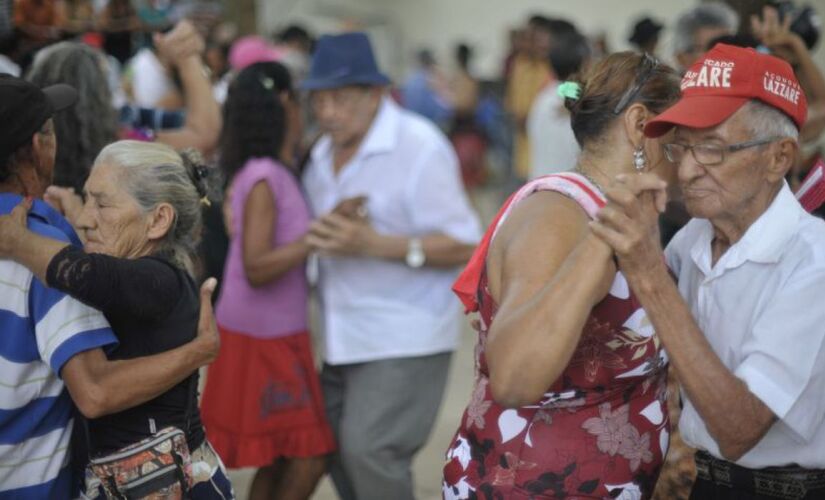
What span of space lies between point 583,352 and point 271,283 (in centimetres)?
212

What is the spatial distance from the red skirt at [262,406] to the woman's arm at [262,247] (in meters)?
0.27

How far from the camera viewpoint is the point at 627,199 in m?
2.16

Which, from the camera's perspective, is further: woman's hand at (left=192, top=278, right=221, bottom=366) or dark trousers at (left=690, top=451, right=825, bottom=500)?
woman's hand at (left=192, top=278, right=221, bottom=366)

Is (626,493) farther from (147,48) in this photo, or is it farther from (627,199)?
(147,48)

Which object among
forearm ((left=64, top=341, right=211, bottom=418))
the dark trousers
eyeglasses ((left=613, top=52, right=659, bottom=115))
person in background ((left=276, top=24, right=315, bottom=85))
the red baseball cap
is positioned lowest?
person in background ((left=276, top=24, right=315, bottom=85))

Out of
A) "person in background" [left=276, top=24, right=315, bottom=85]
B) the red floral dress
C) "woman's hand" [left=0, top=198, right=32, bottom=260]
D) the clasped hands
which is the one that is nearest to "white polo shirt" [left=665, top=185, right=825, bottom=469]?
the red floral dress

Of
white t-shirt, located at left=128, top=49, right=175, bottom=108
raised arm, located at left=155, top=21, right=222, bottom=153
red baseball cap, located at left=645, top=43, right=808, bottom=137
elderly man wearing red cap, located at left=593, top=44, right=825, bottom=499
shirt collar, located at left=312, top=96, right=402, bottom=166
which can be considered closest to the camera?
elderly man wearing red cap, located at left=593, top=44, right=825, bottom=499

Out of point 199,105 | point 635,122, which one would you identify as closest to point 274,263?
point 199,105

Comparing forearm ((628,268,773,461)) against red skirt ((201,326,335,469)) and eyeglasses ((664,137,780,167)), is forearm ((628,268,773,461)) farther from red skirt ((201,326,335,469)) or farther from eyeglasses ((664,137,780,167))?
red skirt ((201,326,335,469))

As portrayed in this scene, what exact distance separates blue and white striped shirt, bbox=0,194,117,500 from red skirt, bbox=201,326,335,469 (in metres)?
1.62

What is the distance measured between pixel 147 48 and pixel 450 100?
904 cm

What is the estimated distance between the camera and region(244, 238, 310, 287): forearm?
433 centimetres

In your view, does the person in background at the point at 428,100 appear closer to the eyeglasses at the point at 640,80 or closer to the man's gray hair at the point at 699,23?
the man's gray hair at the point at 699,23

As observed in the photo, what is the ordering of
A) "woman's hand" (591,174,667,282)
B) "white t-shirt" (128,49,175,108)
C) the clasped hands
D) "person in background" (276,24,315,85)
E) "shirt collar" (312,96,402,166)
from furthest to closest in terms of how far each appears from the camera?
"person in background" (276,24,315,85) < "white t-shirt" (128,49,175,108) < "shirt collar" (312,96,402,166) < the clasped hands < "woman's hand" (591,174,667,282)
